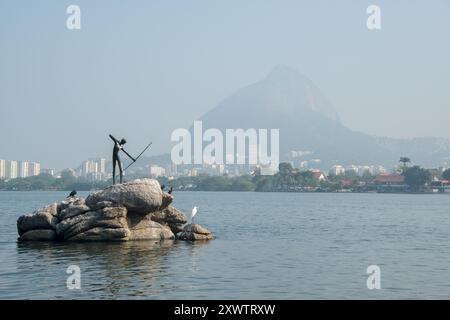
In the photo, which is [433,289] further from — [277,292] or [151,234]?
[151,234]

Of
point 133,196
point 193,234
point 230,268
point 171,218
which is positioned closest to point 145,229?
point 171,218

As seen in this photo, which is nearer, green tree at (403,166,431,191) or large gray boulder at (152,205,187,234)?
large gray boulder at (152,205,187,234)

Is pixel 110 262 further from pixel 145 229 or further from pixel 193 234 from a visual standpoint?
pixel 193 234

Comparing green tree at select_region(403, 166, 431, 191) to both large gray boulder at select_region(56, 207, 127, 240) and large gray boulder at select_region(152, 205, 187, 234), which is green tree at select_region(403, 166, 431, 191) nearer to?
large gray boulder at select_region(152, 205, 187, 234)

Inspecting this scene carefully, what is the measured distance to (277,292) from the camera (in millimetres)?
20047

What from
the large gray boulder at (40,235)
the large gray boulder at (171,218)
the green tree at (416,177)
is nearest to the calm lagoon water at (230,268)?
the large gray boulder at (40,235)

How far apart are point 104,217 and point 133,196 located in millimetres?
1704

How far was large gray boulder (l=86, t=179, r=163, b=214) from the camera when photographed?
3136 centimetres

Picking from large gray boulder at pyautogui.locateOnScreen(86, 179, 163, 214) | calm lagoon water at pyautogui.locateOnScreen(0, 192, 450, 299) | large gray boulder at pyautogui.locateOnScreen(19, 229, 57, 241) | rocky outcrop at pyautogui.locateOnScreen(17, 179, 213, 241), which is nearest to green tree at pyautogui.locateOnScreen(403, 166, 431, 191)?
calm lagoon water at pyautogui.locateOnScreen(0, 192, 450, 299)

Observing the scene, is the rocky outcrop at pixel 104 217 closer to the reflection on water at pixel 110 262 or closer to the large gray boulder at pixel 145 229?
the large gray boulder at pixel 145 229
